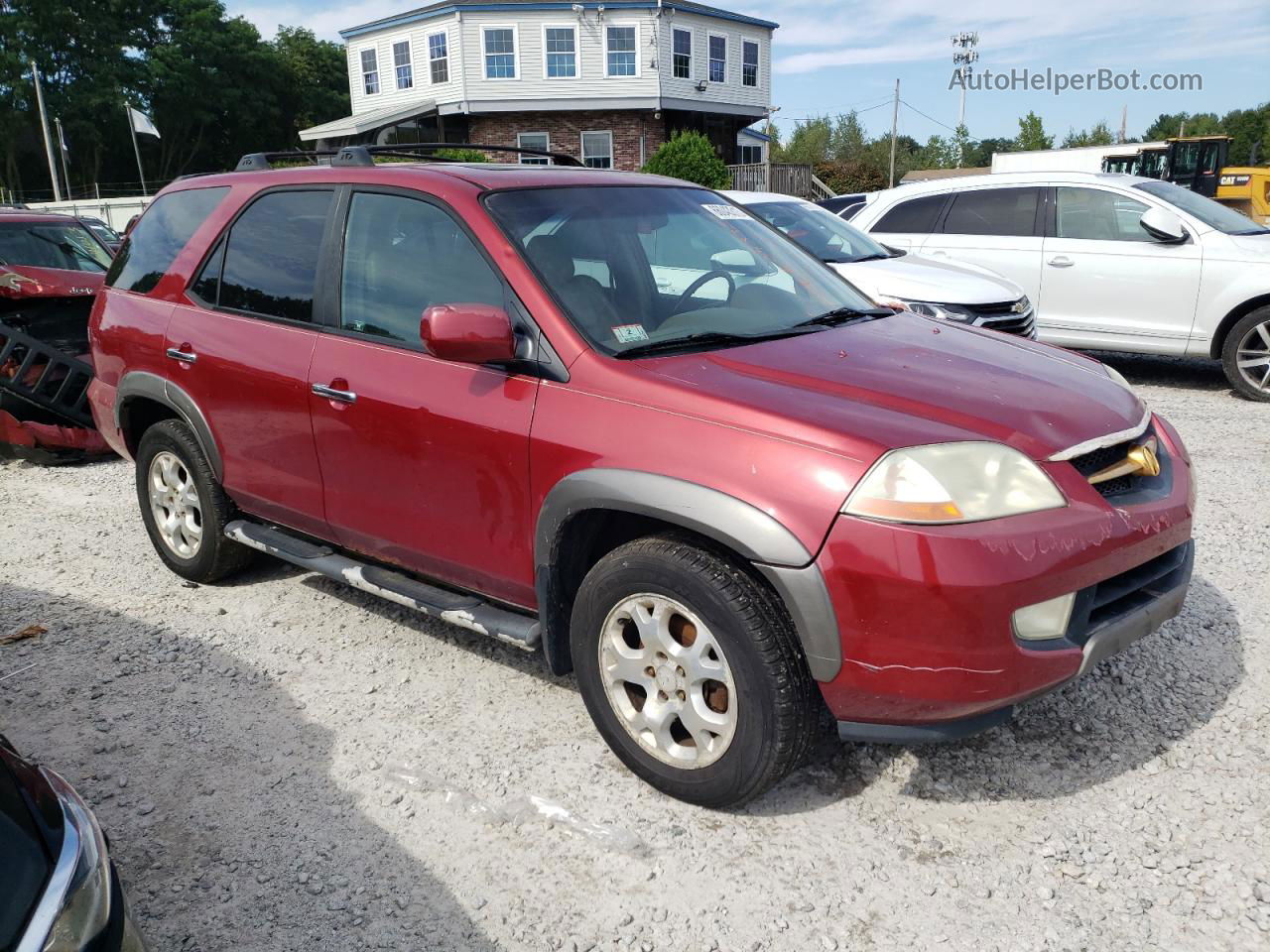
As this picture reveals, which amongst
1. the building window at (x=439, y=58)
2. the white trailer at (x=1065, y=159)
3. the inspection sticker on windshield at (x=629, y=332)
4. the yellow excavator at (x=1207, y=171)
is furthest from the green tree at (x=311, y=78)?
the inspection sticker on windshield at (x=629, y=332)

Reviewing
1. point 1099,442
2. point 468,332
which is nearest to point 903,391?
point 1099,442

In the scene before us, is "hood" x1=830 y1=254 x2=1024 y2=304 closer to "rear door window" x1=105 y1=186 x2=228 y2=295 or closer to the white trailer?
"rear door window" x1=105 y1=186 x2=228 y2=295

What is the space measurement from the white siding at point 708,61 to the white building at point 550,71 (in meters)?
0.05

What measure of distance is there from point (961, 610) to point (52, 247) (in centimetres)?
812

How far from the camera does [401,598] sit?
3.51 meters

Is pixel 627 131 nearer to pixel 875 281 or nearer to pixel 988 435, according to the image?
pixel 875 281

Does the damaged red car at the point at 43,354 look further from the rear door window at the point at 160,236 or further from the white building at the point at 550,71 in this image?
the white building at the point at 550,71

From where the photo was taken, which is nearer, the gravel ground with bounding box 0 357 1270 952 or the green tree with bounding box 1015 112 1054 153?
the gravel ground with bounding box 0 357 1270 952

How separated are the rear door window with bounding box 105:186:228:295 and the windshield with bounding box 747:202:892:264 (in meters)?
4.59

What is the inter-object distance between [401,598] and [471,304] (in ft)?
3.69

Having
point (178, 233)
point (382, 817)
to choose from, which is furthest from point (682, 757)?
point (178, 233)

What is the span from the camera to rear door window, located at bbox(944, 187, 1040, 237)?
28.8 ft

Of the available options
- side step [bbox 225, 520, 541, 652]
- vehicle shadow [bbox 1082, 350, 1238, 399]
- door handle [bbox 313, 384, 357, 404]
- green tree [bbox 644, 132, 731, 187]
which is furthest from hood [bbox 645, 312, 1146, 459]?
green tree [bbox 644, 132, 731, 187]

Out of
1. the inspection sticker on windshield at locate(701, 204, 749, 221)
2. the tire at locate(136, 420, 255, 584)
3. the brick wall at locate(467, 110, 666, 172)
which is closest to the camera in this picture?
the inspection sticker on windshield at locate(701, 204, 749, 221)
